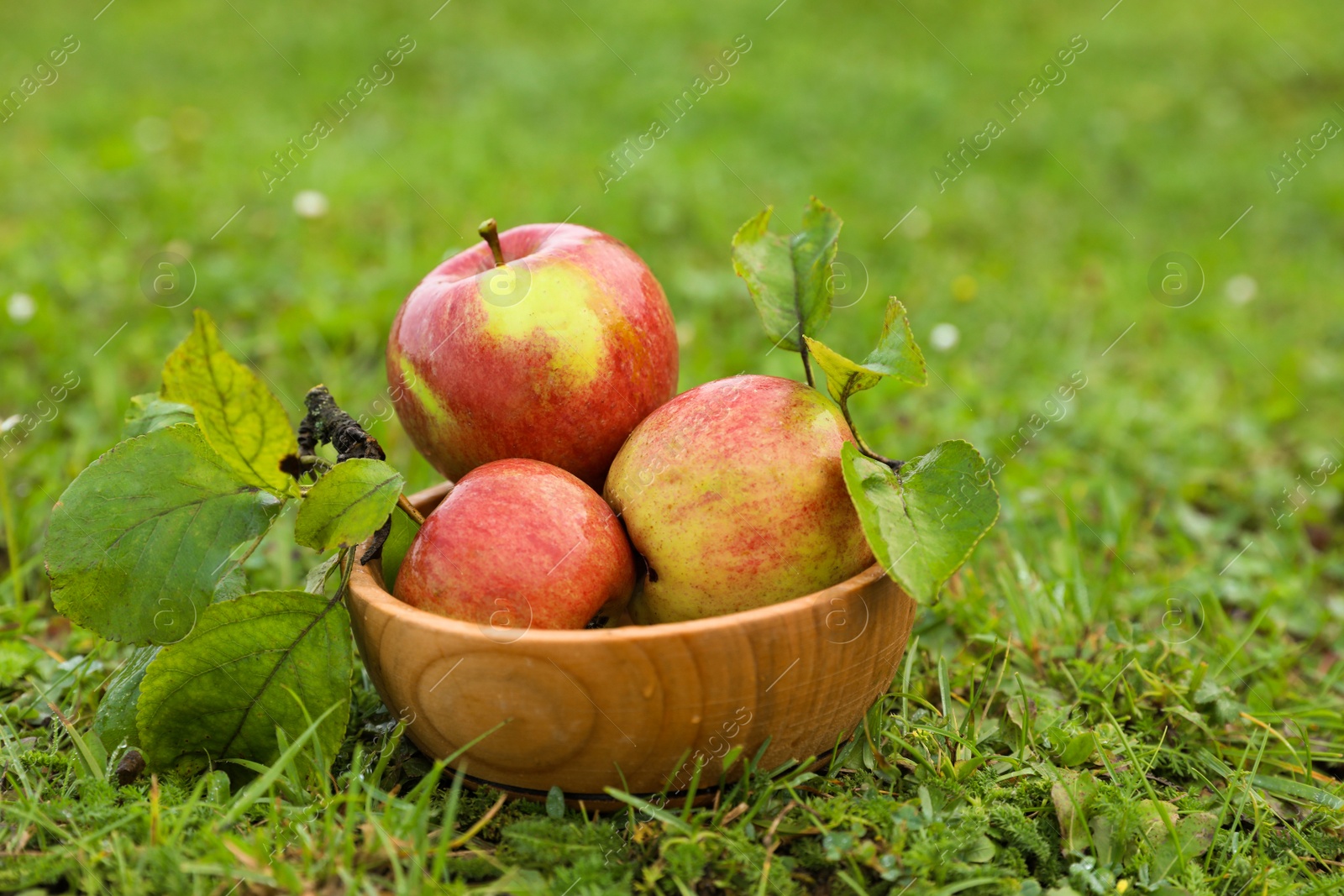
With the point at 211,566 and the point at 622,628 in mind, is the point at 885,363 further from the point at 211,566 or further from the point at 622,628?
the point at 211,566

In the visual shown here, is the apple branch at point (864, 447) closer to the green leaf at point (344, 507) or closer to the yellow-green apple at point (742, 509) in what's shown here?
the yellow-green apple at point (742, 509)

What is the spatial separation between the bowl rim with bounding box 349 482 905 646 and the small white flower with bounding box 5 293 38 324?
8.08 ft

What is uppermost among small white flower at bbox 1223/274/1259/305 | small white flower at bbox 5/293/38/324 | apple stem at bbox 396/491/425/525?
small white flower at bbox 5/293/38/324

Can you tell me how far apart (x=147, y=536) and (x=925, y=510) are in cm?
120

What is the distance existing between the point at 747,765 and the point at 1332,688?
1.59m

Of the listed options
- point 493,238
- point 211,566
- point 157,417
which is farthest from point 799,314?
point 157,417

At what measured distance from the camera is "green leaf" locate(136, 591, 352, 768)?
60.3 inches

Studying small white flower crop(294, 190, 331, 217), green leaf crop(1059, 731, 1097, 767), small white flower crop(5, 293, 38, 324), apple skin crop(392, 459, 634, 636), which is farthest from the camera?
small white flower crop(294, 190, 331, 217)

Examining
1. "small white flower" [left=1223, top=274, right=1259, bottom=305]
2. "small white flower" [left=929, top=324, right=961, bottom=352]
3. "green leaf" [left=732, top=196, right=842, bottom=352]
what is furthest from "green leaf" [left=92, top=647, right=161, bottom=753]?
"small white flower" [left=1223, top=274, right=1259, bottom=305]

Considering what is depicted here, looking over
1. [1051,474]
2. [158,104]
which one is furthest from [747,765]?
[158,104]

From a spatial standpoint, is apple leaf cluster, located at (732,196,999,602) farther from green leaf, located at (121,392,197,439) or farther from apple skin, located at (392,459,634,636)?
green leaf, located at (121,392,197,439)

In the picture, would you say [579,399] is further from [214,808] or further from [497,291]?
[214,808]

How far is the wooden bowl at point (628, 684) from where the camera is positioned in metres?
1.36

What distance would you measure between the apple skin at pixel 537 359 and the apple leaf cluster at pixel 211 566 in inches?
9.1
